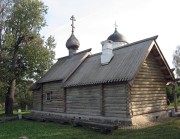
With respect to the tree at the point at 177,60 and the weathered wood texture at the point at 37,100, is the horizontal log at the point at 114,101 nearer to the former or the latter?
the weathered wood texture at the point at 37,100

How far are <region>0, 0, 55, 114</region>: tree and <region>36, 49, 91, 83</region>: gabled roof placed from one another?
14.1 ft

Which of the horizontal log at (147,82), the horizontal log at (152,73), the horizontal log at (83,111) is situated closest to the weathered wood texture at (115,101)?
the horizontal log at (83,111)

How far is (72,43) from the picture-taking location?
98.6 ft

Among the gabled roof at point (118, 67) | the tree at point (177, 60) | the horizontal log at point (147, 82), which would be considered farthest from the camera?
the tree at point (177, 60)

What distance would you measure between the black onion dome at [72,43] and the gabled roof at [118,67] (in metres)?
6.75

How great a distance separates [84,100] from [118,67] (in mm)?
4184

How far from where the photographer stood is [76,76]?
23000 millimetres

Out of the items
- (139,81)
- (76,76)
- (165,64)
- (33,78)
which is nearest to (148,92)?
(139,81)

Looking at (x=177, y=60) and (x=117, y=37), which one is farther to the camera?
(x=177, y=60)

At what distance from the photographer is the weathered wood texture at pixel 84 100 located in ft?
64.5

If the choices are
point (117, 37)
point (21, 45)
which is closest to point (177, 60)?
point (117, 37)

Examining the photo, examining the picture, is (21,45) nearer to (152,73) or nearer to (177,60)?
(152,73)

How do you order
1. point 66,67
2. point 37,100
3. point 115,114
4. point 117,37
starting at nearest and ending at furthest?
1. point 115,114
2. point 66,67
3. point 37,100
4. point 117,37

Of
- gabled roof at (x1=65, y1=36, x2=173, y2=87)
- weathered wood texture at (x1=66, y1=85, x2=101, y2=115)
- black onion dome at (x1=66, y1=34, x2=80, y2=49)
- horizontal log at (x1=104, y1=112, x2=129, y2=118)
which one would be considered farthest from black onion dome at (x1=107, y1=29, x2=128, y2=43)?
horizontal log at (x1=104, y1=112, x2=129, y2=118)
